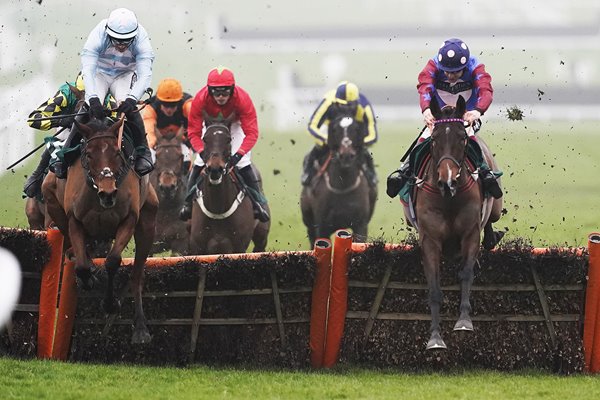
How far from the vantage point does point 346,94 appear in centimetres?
1529

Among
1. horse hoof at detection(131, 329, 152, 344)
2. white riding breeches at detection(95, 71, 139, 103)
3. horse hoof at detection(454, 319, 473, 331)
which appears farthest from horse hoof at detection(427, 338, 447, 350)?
white riding breeches at detection(95, 71, 139, 103)

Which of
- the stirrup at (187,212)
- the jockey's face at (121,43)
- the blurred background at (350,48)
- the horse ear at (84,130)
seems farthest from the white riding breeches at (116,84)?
the blurred background at (350,48)

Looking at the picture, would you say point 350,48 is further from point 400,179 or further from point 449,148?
point 449,148

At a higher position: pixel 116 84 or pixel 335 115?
pixel 335 115

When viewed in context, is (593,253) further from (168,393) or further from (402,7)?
(402,7)

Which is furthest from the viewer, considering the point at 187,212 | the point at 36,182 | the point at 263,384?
the point at 187,212

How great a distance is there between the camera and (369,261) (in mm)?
9406

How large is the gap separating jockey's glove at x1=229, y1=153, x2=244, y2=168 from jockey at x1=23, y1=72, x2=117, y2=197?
62.4 inches

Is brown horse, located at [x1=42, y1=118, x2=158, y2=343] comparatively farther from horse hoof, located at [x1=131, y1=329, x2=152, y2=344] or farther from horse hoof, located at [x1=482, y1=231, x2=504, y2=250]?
horse hoof, located at [x1=482, y1=231, x2=504, y2=250]

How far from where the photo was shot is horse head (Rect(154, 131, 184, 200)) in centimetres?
1389

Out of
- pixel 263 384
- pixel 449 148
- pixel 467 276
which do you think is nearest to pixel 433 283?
pixel 467 276

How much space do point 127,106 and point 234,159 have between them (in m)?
2.93

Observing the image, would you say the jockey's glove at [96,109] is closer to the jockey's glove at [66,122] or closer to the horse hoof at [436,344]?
the jockey's glove at [66,122]

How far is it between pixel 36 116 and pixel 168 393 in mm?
3358
